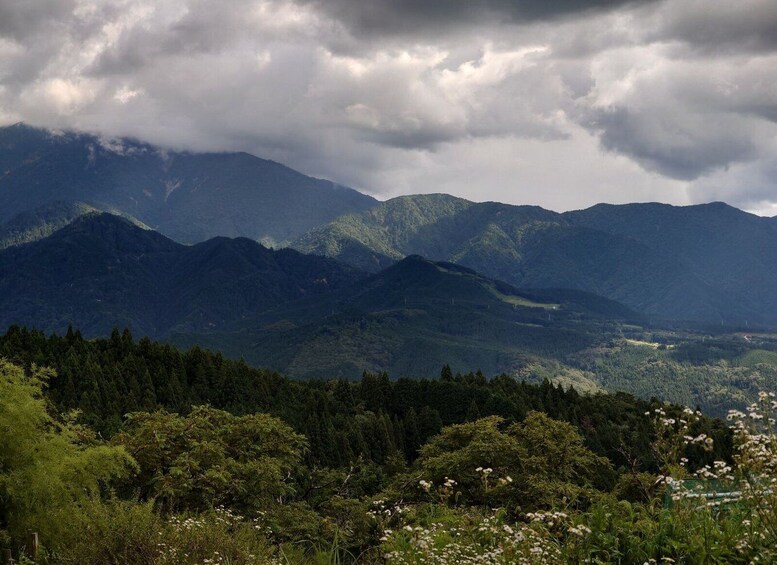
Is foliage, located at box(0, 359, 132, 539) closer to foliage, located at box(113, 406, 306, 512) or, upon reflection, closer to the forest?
the forest

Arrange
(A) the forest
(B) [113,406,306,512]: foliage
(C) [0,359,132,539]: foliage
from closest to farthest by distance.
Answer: (A) the forest
(C) [0,359,132,539]: foliage
(B) [113,406,306,512]: foliage

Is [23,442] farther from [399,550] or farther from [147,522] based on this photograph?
[399,550]

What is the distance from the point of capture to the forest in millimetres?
14383

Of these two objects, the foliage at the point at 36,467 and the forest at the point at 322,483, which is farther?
the foliage at the point at 36,467

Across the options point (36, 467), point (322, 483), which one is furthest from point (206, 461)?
point (322, 483)

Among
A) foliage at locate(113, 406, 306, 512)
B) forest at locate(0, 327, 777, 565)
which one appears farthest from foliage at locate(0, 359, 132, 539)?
foliage at locate(113, 406, 306, 512)

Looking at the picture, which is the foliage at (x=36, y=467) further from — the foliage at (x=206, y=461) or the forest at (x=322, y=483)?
the foliage at (x=206, y=461)

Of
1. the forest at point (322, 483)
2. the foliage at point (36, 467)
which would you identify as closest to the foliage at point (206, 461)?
the forest at point (322, 483)

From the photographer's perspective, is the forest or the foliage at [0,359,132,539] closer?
the forest

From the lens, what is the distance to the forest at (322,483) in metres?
14.4

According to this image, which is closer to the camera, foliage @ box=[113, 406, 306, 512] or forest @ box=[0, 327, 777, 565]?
forest @ box=[0, 327, 777, 565]

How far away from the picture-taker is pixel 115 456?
39719 mm

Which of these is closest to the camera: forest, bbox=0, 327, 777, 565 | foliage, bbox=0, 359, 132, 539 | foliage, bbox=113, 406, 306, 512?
forest, bbox=0, 327, 777, 565

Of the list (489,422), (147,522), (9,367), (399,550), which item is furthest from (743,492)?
(489,422)
